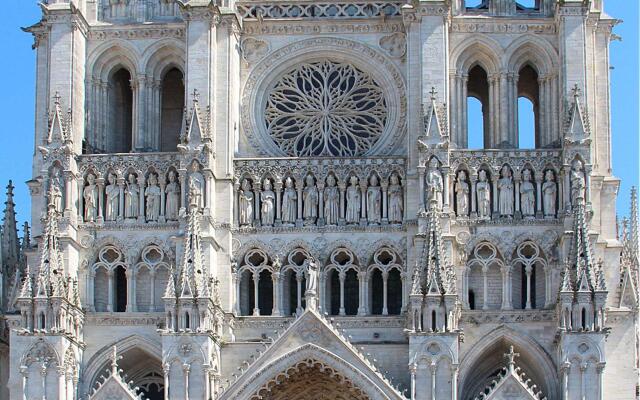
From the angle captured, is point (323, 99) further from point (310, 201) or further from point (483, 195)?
point (483, 195)

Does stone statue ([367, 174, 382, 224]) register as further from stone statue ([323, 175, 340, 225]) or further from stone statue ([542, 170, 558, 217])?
stone statue ([542, 170, 558, 217])

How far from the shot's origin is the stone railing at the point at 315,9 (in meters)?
51.3

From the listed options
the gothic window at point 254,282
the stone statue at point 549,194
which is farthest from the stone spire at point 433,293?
the gothic window at point 254,282

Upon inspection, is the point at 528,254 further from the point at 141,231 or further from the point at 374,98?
the point at 141,231

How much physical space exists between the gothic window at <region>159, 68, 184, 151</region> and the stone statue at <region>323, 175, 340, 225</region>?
15.6 feet

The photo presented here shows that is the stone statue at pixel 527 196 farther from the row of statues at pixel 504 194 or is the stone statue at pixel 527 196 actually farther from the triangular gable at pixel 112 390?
the triangular gable at pixel 112 390

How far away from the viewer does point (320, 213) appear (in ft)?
163

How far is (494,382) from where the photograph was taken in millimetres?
47250

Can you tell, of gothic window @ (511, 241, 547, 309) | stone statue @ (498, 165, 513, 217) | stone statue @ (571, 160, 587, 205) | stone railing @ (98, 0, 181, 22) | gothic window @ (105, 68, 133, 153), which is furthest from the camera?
gothic window @ (105, 68, 133, 153)

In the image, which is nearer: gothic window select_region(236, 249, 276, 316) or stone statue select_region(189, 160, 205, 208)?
→ stone statue select_region(189, 160, 205, 208)

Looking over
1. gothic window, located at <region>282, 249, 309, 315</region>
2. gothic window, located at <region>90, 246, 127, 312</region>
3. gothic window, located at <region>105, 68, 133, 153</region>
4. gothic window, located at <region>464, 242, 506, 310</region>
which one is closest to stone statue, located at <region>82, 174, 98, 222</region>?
gothic window, located at <region>90, 246, 127, 312</region>

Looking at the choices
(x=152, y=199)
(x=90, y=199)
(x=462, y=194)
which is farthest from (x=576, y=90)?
(x=90, y=199)

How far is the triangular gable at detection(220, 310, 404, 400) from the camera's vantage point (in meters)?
46.8

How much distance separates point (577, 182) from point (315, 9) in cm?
803
